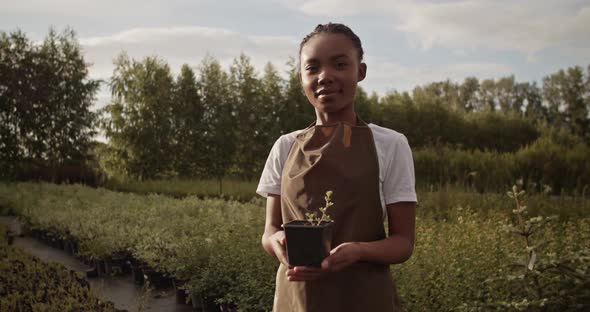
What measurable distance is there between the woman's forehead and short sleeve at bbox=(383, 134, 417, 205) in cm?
33

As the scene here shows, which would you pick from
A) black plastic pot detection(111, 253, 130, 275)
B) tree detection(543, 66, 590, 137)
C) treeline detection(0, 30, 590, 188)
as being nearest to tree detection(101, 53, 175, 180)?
treeline detection(0, 30, 590, 188)

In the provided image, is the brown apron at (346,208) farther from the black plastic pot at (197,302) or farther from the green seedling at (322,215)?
the black plastic pot at (197,302)

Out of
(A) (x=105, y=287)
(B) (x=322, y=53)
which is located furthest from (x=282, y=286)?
(A) (x=105, y=287)

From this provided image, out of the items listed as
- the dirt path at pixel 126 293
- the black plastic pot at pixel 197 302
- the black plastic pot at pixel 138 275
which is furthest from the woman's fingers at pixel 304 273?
the black plastic pot at pixel 138 275

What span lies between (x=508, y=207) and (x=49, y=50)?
18.4 meters

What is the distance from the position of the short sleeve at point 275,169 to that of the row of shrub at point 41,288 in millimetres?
2137

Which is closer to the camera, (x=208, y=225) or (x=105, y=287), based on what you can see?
(x=105, y=287)

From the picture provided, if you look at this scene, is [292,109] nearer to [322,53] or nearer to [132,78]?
[132,78]

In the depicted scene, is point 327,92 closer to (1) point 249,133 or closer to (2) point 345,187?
(2) point 345,187

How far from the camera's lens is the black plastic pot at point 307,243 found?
1.46 meters

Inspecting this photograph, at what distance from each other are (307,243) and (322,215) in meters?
0.19

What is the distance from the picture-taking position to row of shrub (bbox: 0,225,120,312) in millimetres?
3604

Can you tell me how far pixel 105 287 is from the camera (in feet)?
20.4

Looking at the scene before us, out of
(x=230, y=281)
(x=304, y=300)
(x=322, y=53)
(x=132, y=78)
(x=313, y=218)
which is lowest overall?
(x=230, y=281)
